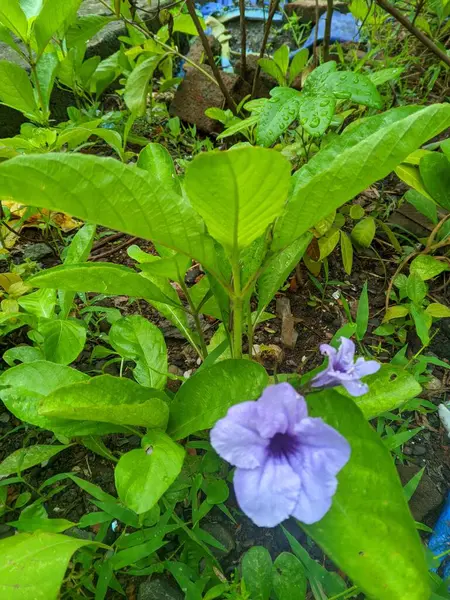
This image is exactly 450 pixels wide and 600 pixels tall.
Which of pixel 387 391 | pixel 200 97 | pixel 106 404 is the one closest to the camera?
pixel 106 404

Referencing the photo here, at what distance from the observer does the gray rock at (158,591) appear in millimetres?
1177

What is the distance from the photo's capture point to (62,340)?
131 cm

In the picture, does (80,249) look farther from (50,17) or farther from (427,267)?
(427,267)

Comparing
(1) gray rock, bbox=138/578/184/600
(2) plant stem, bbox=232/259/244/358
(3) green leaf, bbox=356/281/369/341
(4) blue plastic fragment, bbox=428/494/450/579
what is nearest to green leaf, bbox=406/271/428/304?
(3) green leaf, bbox=356/281/369/341

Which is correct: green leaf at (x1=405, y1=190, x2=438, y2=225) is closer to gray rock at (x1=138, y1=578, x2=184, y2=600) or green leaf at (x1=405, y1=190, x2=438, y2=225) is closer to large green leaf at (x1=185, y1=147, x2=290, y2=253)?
large green leaf at (x1=185, y1=147, x2=290, y2=253)

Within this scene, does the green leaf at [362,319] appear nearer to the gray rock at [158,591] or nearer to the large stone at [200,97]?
the gray rock at [158,591]

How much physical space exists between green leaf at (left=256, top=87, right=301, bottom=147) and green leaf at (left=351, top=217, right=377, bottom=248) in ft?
2.28

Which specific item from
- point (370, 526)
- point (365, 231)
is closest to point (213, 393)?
point (370, 526)

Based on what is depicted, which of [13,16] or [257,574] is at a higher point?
[13,16]

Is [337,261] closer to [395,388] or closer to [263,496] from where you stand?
[395,388]

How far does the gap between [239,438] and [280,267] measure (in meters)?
0.59

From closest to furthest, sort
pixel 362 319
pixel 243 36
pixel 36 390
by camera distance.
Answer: pixel 36 390
pixel 362 319
pixel 243 36

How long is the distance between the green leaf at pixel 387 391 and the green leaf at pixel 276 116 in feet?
2.56

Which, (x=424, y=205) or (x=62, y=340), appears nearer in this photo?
(x=62, y=340)
